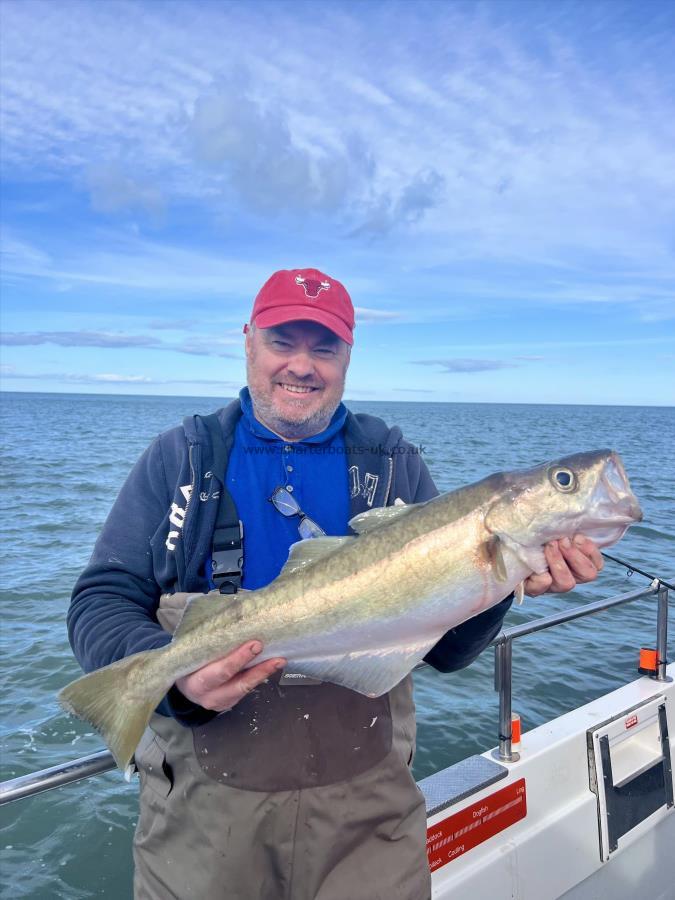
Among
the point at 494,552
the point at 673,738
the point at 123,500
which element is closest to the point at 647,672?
the point at 673,738

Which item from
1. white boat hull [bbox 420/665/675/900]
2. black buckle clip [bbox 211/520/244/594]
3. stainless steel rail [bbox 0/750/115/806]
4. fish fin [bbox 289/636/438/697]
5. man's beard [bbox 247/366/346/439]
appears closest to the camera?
stainless steel rail [bbox 0/750/115/806]

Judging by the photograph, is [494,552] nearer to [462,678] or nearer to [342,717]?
[342,717]

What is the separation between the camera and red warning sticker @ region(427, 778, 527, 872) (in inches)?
163

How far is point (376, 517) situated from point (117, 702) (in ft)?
4.63

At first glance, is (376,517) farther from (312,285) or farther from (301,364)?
(312,285)

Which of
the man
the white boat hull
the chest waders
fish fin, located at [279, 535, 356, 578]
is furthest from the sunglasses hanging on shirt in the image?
the white boat hull

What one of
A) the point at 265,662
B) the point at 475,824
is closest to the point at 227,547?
the point at 265,662

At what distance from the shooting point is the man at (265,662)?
2.88 meters

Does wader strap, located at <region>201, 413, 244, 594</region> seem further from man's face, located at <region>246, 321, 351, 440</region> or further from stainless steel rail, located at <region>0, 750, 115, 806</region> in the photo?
stainless steel rail, located at <region>0, 750, 115, 806</region>

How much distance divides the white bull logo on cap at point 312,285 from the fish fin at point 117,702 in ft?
6.92

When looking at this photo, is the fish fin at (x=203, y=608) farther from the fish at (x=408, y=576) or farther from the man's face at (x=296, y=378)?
the man's face at (x=296, y=378)

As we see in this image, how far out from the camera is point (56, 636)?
11.8m

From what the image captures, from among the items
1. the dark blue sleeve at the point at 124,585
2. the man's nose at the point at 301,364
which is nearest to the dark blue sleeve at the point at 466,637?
the man's nose at the point at 301,364

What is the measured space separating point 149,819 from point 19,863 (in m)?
4.94
